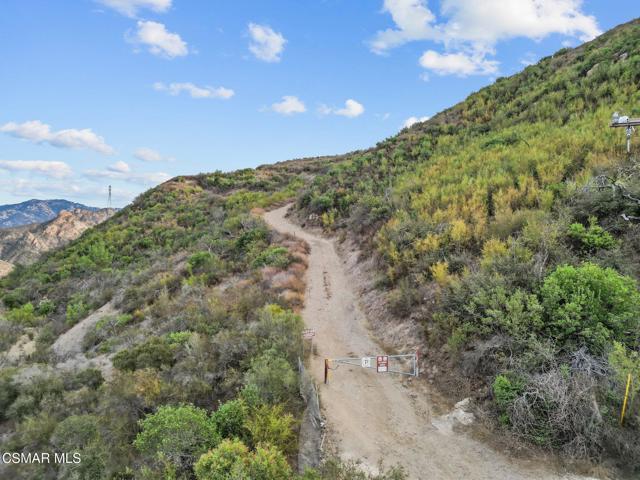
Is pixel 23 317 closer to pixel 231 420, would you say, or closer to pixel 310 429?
pixel 231 420

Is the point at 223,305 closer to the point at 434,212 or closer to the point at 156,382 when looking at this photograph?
the point at 156,382

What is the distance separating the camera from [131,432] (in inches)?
320

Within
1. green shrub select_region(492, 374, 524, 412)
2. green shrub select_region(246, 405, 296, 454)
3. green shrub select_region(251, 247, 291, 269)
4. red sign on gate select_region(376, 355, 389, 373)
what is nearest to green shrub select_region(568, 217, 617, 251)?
green shrub select_region(492, 374, 524, 412)

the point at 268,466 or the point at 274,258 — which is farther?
the point at 274,258

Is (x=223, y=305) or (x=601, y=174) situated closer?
(x=601, y=174)

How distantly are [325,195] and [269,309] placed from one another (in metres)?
15.1

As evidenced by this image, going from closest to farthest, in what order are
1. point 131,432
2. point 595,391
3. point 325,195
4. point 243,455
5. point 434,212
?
1. point 243,455
2. point 595,391
3. point 131,432
4. point 434,212
5. point 325,195

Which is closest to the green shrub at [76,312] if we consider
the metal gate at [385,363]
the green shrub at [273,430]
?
the metal gate at [385,363]

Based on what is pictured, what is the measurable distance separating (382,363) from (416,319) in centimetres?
195

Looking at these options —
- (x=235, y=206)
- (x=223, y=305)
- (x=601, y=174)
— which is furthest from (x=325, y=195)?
(x=601, y=174)

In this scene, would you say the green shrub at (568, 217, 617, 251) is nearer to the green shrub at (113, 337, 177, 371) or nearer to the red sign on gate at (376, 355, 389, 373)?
the red sign on gate at (376, 355, 389, 373)

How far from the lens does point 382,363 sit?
28.4ft

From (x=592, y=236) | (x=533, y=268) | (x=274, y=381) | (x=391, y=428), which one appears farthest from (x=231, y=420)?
(x=592, y=236)

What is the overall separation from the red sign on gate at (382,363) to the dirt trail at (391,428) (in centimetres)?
27
